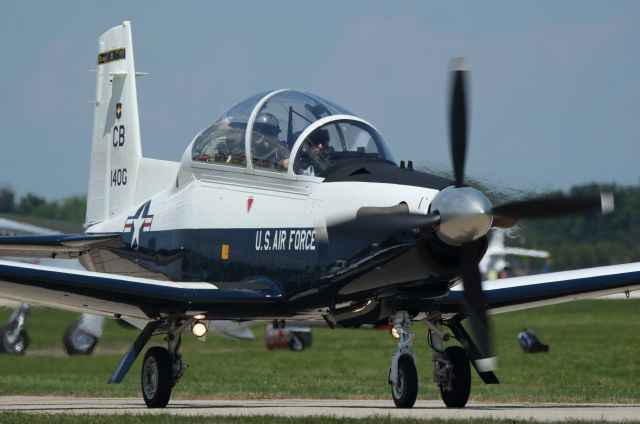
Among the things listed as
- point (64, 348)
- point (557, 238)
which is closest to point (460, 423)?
point (64, 348)

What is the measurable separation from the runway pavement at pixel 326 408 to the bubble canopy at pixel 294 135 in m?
2.77

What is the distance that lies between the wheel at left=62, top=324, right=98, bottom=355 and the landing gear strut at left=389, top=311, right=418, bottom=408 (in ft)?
49.4

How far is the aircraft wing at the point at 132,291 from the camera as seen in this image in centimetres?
1476

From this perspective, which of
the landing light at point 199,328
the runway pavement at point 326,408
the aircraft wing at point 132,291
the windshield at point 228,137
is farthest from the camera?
the landing light at point 199,328

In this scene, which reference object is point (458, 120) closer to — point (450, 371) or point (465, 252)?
point (465, 252)

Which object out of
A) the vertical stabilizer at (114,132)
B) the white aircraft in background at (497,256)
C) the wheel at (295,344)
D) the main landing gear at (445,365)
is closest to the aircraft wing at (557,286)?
the main landing gear at (445,365)

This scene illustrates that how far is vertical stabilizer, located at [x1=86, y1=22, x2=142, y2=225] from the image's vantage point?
68.9 ft

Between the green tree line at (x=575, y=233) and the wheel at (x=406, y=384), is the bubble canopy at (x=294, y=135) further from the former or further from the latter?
the green tree line at (x=575, y=233)

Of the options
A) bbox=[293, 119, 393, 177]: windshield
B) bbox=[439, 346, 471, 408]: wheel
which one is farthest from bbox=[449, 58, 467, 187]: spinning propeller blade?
bbox=[439, 346, 471, 408]: wheel

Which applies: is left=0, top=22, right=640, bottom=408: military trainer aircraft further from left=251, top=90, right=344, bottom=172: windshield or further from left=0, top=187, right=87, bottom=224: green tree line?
left=0, top=187, right=87, bottom=224: green tree line

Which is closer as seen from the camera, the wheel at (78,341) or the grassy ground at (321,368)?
the grassy ground at (321,368)

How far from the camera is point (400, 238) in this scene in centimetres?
1341

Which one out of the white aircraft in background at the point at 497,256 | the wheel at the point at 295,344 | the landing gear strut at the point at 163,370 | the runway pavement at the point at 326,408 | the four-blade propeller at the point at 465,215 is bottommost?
the white aircraft in background at the point at 497,256

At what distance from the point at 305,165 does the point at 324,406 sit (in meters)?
3.17
